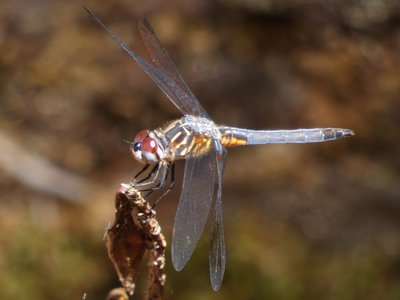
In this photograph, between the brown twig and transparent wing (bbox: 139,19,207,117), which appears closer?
the brown twig

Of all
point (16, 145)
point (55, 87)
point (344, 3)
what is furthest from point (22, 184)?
point (344, 3)

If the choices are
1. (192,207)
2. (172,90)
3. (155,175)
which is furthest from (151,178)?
(172,90)

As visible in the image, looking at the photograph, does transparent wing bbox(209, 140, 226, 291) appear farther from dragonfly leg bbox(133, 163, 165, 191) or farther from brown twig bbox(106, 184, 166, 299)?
brown twig bbox(106, 184, 166, 299)

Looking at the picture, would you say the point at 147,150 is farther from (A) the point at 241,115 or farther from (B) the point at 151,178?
(A) the point at 241,115

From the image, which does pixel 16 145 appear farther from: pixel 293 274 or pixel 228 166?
pixel 293 274

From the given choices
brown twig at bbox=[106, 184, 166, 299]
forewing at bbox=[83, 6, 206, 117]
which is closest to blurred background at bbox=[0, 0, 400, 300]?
forewing at bbox=[83, 6, 206, 117]

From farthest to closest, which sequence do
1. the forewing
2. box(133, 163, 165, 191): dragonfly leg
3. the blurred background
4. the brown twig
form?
the blurred background < the forewing < box(133, 163, 165, 191): dragonfly leg < the brown twig

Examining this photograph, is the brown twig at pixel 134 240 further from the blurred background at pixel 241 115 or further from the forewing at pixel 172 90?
the blurred background at pixel 241 115
